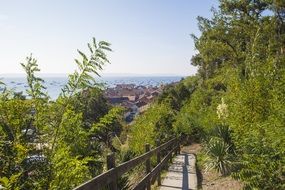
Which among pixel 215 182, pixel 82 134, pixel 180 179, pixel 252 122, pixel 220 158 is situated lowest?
pixel 215 182

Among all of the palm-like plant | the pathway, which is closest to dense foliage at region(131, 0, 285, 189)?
the palm-like plant

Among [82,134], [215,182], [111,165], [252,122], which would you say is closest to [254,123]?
[252,122]

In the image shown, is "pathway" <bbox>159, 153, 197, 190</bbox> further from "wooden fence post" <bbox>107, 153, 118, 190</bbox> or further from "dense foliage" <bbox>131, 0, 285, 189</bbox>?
"wooden fence post" <bbox>107, 153, 118, 190</bbox>

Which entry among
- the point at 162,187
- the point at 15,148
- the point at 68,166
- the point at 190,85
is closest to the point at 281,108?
the point at 162,187

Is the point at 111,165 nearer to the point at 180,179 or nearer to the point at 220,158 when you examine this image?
the point at 180,179

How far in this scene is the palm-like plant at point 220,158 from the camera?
13242mm

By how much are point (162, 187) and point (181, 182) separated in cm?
93

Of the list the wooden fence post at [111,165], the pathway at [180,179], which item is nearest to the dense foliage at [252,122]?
the pathway at [180,179]

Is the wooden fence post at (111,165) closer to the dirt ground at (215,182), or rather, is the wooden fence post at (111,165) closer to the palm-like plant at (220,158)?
the dirt ground at (215,182)

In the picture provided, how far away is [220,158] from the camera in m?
13.6

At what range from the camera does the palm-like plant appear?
1324cm

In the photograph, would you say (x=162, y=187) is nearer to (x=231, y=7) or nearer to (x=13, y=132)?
(x=13, y=132)

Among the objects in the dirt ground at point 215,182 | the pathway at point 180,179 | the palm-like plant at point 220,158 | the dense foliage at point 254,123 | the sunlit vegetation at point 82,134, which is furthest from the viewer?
the palm-like plant at point 220,158

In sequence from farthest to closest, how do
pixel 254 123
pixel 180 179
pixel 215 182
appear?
pixel 215 182, pixel 180 179, pixel 254 123
